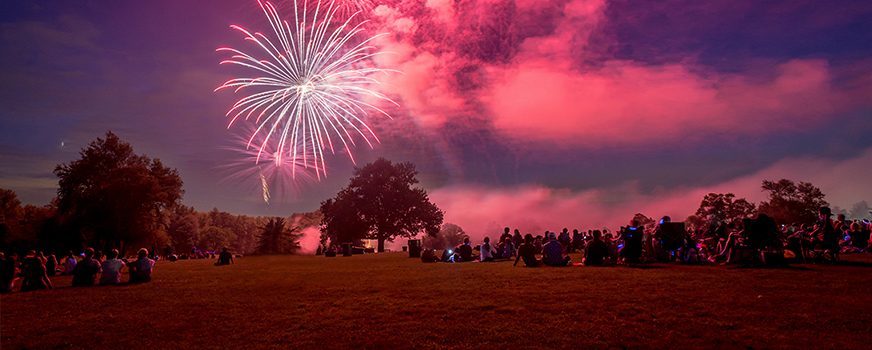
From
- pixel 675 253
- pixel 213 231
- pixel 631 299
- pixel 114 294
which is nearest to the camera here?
pixel 631 299

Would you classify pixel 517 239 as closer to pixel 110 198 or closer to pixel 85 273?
pixel 85 273

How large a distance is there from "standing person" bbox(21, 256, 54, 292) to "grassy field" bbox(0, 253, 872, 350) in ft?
8.44

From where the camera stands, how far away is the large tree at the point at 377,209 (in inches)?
2516

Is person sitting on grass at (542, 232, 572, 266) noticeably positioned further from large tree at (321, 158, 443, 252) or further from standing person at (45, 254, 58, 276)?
large tree at (321, 158, 443, 252)

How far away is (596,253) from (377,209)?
49.1m

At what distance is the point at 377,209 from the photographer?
211 ft

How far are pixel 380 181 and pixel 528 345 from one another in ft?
197

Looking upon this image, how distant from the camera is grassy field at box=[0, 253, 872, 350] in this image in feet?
21.9

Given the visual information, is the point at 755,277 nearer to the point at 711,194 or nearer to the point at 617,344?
the point at 617,344

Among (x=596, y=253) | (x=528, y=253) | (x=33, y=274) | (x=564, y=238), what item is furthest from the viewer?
(x=564, y=238)

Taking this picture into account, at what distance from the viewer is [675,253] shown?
58.3ft

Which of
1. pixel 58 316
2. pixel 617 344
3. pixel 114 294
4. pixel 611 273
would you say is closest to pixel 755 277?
pixel 611 273

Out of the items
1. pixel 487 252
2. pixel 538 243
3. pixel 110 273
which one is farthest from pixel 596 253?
pixel 110 273

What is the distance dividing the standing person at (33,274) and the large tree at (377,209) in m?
48.1
